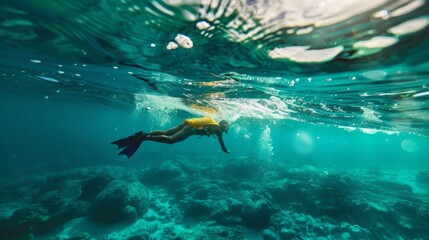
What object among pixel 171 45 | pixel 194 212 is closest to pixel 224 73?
pixel 171 45

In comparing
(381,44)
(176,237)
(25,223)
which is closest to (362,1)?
(381,44)

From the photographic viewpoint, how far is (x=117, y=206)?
49.7 ft

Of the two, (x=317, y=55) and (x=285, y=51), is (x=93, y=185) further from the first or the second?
(x=317, y=55)

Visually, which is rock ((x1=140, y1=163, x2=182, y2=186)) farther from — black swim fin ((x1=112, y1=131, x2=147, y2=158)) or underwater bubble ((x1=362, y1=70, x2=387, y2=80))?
underwater bubble ((x1=362, y1=70, x2=387, y2=80))

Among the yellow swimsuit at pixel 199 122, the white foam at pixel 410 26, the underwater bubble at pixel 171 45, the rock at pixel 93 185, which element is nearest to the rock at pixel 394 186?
the white foam at pixel 410 26

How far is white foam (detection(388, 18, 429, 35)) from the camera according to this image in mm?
5508

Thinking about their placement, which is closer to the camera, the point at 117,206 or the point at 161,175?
the point at 117,206

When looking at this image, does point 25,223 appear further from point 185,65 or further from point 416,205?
point 416,205

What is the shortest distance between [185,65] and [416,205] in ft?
69.1

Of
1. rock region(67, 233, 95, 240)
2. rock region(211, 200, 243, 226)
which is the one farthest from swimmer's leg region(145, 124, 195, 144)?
rock region(67, 233, 95, 240)

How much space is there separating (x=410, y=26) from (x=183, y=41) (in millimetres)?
6736

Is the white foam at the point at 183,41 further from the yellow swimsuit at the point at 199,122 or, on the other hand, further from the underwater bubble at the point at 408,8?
the underwater bubble at the point at 408,8

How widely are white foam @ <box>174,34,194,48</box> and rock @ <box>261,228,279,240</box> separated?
1159 cm

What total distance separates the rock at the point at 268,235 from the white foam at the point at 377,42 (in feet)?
36.9
